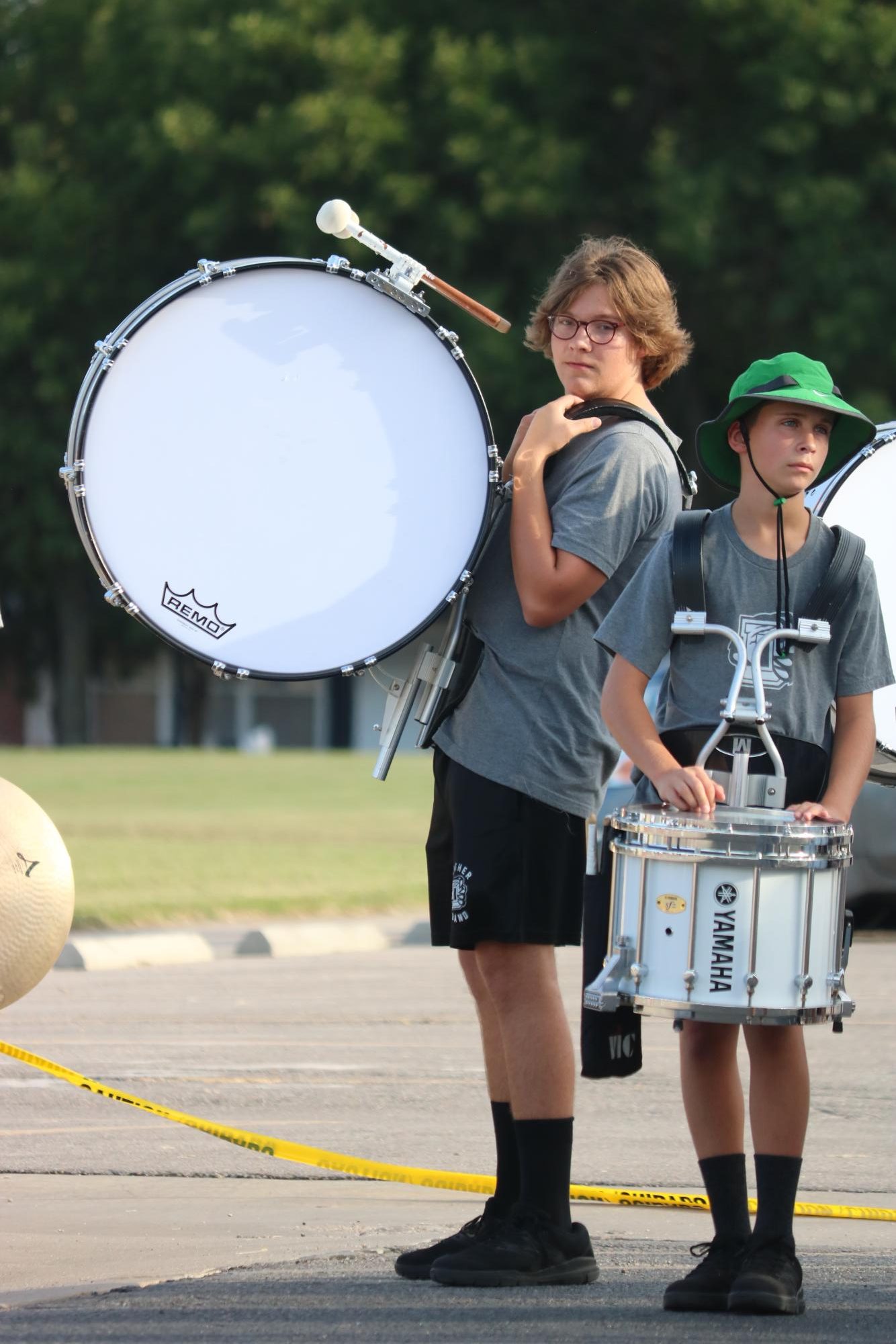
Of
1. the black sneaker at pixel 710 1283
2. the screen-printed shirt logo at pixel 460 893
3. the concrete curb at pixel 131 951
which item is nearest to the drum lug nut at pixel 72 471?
the screen-printed shirt logo at pixel 460 893

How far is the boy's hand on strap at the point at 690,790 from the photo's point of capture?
422 cm

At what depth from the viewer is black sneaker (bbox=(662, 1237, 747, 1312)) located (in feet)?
14.2

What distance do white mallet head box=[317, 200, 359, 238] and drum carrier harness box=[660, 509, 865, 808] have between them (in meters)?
0.99

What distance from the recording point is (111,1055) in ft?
26.2

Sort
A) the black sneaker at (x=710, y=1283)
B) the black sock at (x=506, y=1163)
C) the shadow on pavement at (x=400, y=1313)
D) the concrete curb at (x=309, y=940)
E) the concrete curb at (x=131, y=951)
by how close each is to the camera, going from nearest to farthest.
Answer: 1. the shadow on pavement at (x=400, y=1313)
2. the black sneaker at (x=710, y=1283)
3. the black sock at (x=506, y=1163)
4. the concrete curb at (x=131, y=951)
5. the concrete curb at (x=309, y=940)

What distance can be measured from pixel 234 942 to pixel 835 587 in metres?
7.63

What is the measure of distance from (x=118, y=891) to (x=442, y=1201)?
7769mm

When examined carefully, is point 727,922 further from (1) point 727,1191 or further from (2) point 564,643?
(2) point 564,643

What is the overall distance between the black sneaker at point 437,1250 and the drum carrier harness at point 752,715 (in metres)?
1.09

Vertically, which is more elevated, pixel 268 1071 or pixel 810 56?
pixel 810 56

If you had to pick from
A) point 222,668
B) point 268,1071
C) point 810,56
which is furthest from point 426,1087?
point 810,56

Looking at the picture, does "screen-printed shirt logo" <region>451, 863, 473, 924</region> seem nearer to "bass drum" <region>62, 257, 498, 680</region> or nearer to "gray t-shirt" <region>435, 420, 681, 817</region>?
"gray t-shirt" <region>435, 420, 681, 817</region>

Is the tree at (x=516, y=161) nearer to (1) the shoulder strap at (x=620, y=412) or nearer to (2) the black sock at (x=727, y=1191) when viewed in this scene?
(1) the shoulder strap at (x=620, y=412)

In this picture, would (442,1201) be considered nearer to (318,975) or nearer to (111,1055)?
(111,1055)
